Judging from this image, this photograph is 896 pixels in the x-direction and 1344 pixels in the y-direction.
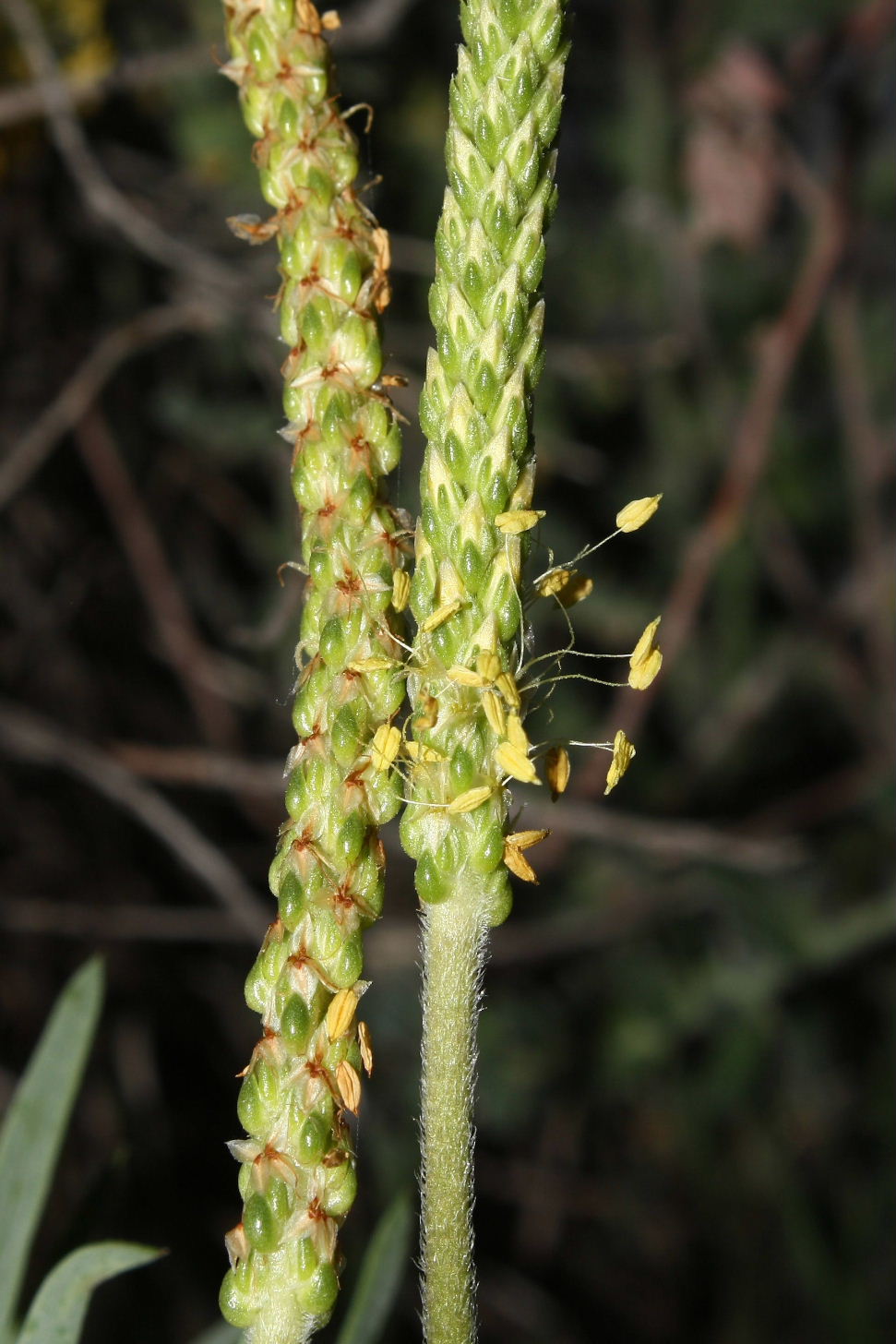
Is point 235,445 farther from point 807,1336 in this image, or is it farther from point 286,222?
point 807,1336

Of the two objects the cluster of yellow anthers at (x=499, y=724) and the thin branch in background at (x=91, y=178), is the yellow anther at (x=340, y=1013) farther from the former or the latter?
the thin branch in background at (x=91, y=178)

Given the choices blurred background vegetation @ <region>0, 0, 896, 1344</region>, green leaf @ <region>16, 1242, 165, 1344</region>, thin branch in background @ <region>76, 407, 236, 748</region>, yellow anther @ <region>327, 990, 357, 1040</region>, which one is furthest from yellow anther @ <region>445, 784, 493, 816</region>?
thin branch in background @ <region>76, 407, 236, 748</region>

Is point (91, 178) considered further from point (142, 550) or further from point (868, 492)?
point (868, 492)

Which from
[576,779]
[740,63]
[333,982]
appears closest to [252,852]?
[576,779]

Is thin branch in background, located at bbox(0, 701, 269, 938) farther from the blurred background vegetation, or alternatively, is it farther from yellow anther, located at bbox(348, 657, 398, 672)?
yellow anther, located at bbox(348, 657, 398, 672)

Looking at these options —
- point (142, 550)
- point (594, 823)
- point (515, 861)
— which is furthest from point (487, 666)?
point (142, 550)

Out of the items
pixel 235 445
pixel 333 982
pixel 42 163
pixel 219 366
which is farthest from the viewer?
pixel 219 366
